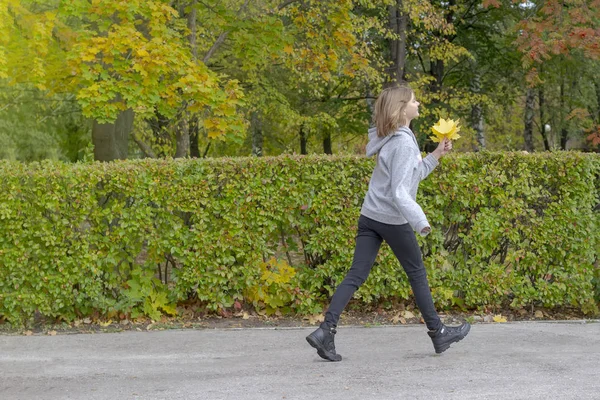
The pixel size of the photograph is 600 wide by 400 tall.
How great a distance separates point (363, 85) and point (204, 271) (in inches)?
692

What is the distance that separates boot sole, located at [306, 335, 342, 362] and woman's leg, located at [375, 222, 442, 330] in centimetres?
68

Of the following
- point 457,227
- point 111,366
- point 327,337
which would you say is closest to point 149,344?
point 111,366

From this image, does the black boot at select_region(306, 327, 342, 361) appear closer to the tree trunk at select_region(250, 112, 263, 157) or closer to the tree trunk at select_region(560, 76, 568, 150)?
the tree trunk at select_region(250, 112, 263, 157)

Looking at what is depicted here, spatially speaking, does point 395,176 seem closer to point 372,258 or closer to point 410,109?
point 410,109

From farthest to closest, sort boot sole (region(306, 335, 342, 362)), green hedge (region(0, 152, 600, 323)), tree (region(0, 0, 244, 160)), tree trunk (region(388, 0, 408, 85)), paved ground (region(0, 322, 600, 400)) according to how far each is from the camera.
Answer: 1. tree trunk (region(388, 0, 408, 85))
2. tree (region(0, 0, 244, 160))
3. green hedge (region(0, 152, 600, 323))
4. boot sole (region(306, 335, 342, 362))
5. paved ground (region(0, 322, 600, 400))

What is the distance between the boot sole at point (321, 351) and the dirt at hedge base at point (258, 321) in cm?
149

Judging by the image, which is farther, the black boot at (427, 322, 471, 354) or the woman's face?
the black boot at (427, 322, 471, 354)

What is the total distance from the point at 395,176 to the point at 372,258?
665mm

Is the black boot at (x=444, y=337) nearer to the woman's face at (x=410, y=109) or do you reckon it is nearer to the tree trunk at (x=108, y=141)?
the woman's face at (x=410, y=109)

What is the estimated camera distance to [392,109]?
17.9ft

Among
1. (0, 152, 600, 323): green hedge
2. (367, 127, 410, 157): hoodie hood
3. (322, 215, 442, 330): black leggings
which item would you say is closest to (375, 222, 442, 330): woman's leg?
(322, 215, 442, 330): black leggings

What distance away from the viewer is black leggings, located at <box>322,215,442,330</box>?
5504 millimetres

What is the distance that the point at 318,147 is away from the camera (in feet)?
118

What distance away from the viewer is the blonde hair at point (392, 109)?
5438mm
